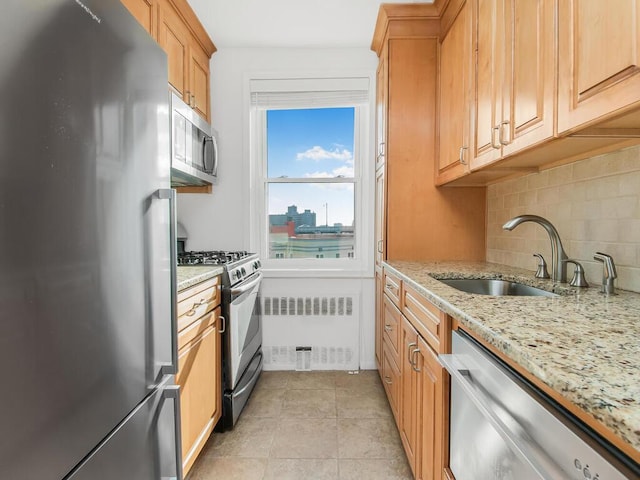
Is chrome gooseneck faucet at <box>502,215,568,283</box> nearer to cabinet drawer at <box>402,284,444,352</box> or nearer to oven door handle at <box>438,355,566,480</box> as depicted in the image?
cabinet drawer at <box>402,284,444,352</box>

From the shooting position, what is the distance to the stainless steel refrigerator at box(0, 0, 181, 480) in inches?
22.8

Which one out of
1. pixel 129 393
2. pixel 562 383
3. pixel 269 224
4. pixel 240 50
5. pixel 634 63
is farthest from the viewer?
pixel 269 224

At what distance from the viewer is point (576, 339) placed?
69cm

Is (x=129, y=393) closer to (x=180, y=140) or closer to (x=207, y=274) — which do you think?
(x=207, y=274)

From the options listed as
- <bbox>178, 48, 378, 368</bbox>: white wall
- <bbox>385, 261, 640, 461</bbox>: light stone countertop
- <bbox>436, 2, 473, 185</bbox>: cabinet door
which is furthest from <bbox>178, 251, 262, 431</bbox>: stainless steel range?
<bbox>436, 2, 473, 185</bbox>: cabinet door

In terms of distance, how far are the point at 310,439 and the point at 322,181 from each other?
191 cm

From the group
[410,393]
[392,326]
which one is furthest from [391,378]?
[410,393]

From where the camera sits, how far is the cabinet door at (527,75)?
1.08 metres

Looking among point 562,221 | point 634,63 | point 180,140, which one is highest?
point 180,140

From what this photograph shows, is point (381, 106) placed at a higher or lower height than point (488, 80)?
higher

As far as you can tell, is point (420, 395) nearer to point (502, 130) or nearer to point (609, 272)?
point (609, 272)

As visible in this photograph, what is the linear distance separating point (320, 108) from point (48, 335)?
2.60 m

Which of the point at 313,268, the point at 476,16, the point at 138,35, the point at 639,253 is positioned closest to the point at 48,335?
the point at 138,35

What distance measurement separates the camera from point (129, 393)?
91 cm
